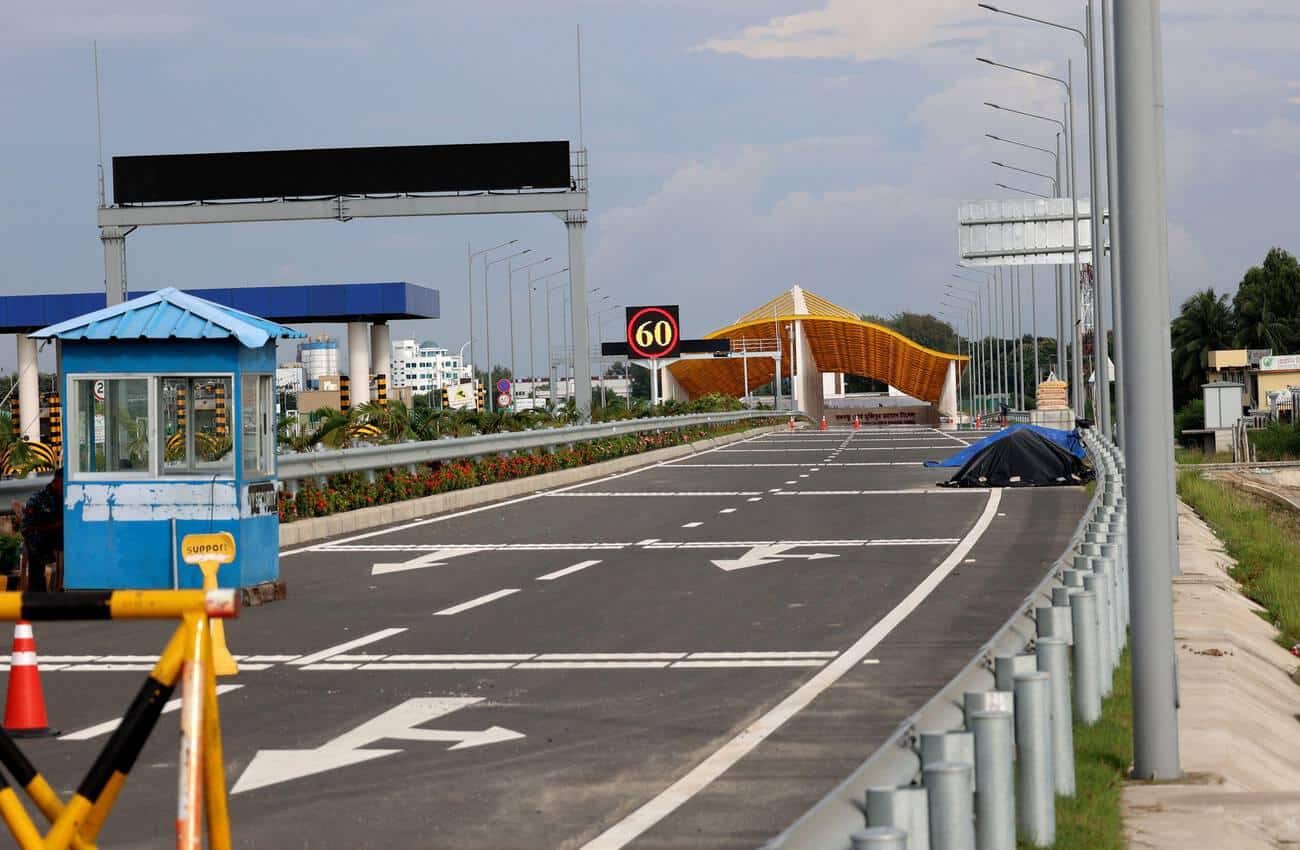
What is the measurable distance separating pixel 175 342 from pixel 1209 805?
11242mm

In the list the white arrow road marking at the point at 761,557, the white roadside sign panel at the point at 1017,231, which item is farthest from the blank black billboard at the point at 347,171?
the white arrow road marking at the point at 761,557

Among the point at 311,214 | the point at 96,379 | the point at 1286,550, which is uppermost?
the point at 311,214

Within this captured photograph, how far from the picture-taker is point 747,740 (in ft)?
30.6

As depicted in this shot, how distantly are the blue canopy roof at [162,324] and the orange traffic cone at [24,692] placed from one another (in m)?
7.41

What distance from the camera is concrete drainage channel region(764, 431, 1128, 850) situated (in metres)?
4.73

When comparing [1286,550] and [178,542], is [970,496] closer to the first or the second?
[1286,550]

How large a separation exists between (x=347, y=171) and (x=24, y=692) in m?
35.4

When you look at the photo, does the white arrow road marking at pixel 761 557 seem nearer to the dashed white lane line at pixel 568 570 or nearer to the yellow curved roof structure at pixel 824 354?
the dashed white lane line at pixel 568 570

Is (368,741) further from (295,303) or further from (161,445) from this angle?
(295,303)

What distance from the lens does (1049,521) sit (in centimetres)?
2377

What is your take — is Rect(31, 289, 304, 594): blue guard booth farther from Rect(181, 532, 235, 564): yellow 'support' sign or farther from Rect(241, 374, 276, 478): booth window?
Rect(181, 532, 235, 564): yellow 'support' sign

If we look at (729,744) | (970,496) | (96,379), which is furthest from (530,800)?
(970,496)

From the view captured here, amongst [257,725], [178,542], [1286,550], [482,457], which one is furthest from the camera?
[482,457]

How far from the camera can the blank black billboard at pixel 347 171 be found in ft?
142
